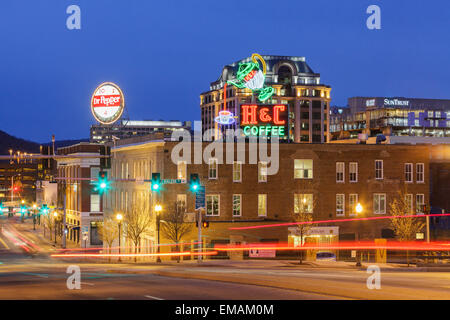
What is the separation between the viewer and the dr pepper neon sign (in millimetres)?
61781

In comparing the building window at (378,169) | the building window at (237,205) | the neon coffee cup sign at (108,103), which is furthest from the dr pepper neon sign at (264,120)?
the neon coffee cup sign at (108,103)

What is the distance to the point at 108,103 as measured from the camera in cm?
6400

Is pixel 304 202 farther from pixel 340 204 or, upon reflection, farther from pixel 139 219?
pixel 139 219

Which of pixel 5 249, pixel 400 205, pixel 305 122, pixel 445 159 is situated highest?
pixel 305 122

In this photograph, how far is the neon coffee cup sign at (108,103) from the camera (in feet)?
207

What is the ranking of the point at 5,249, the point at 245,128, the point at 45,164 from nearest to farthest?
1. the point at 45,164
2. the point at 245,128
3. the point at 5,249

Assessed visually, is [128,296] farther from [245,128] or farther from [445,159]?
[445,159]

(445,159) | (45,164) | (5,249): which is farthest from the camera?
(5,249)

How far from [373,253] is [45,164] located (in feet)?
118

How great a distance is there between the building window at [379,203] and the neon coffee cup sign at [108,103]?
1079 inches

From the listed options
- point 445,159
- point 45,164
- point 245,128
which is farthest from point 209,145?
point 445,159

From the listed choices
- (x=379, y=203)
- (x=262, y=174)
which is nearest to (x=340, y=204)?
(x=379, y=203)

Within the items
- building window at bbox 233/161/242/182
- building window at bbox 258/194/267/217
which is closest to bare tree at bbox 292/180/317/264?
building window at bbox 258/194/267/217

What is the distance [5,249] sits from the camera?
265 ft
